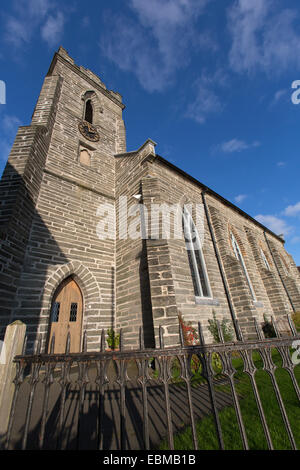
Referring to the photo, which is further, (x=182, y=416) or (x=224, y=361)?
(x=182, y=416)

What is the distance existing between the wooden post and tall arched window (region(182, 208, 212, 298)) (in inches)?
242

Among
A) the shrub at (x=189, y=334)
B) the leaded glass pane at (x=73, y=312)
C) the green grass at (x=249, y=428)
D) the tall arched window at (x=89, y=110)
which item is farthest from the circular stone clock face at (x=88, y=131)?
the green grass at (x=249, y=428)

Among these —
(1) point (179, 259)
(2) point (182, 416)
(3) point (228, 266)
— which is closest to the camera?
(2) point (182, 416)

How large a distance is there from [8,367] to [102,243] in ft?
19.9

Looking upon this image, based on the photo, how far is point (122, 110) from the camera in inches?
549

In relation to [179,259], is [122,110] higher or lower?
higher

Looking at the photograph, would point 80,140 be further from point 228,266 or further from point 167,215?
point 228,266

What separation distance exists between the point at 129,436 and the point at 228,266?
7.27 metres

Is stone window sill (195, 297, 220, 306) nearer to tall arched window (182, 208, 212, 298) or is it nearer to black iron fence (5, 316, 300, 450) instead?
tall arched window (182, 208, 212, 298)

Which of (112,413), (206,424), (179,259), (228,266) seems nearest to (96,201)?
(179,259)

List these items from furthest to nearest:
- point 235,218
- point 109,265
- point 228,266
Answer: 1. point 235,218
2. point 228,266
3. point 109,265

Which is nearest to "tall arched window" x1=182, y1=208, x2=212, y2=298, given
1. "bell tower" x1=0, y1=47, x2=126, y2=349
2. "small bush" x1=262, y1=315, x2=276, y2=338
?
"bell tower" x1=0, y1=47, x2=126, y2=349

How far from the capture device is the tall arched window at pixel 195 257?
25.1 feet

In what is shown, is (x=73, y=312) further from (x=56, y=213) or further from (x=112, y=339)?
(x=56, y=213)
